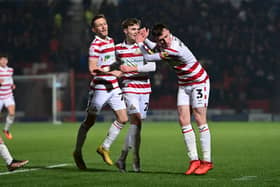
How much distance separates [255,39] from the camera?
107 feet

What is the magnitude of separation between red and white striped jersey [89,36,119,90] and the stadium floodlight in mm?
22619

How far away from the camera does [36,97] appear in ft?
106

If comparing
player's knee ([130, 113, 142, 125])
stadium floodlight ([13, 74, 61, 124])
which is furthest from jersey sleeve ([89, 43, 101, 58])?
stadium floodlight ([13, 74, 61, 124])

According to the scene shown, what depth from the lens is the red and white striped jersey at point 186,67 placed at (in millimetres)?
7609

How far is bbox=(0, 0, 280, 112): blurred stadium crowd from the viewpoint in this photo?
3075 cm

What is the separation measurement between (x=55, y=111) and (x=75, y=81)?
94.9 inches

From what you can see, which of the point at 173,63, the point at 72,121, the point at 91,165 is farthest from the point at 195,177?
the point at 72,121

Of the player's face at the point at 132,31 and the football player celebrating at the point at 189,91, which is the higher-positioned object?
the player's face at the point at 132,31

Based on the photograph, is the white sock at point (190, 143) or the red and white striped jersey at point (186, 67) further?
the white sock at point (190, 143)

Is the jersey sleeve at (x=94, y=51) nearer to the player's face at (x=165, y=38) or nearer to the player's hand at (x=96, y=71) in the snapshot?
the player's hand at (x=96, y=71)

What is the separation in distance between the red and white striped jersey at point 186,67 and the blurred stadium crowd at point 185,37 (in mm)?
22204

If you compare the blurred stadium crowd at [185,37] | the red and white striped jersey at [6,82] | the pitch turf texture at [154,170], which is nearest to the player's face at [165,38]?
the pitch turf texture at [154,170]

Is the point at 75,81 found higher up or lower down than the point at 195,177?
lower down

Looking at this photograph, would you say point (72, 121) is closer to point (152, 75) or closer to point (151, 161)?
point (152, 75)
